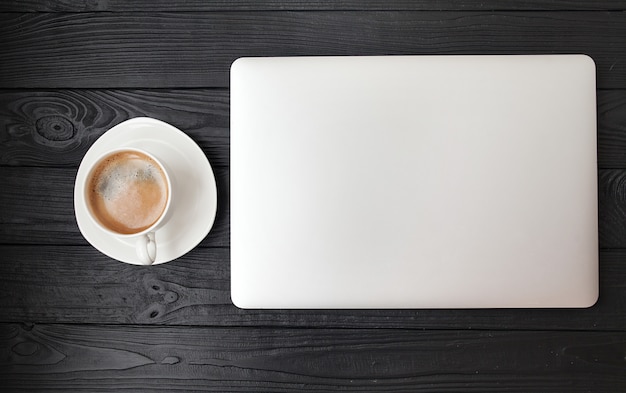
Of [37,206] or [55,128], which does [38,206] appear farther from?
[55,128]

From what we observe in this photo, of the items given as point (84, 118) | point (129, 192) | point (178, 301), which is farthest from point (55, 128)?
point (178, 301)

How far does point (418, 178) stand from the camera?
0.68 meters

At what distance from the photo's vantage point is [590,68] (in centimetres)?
69

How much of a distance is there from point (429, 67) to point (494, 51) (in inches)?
4.7

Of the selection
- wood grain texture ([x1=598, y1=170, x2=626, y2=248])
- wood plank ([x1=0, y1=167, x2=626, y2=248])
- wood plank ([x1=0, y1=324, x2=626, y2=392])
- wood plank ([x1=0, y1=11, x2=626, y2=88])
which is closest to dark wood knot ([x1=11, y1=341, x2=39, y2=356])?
wood plank ([x1=0, y1=324, x2=626, y2=392])

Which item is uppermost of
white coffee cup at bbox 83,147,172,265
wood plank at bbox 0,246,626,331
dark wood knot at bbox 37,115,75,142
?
dark wood knot at bbox 37,115,75,142

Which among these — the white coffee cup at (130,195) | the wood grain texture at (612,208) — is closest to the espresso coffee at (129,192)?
the white coffee cup at (130,195)

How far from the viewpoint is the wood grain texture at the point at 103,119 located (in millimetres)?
749

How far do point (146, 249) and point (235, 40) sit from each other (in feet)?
0.94

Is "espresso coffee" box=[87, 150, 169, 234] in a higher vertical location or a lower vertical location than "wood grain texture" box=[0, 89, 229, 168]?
lower

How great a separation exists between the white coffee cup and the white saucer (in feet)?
0.10

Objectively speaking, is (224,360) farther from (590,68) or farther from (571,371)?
(590,68)

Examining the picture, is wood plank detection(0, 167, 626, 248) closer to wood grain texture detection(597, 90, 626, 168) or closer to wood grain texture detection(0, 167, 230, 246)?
wood grain texture detection(0, 167, 230, 246)

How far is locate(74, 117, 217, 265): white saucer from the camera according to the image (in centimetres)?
73
